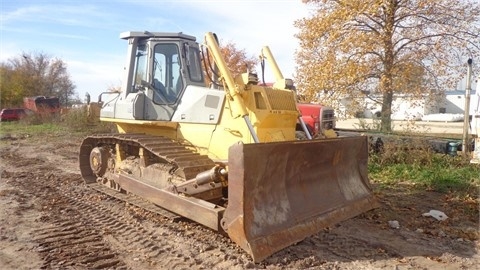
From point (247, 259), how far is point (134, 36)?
4485mm

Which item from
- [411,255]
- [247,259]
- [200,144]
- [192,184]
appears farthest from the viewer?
[200,144]

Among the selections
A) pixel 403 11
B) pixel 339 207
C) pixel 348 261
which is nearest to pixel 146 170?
pixel 339 207

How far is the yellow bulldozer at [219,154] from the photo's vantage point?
14.2ft

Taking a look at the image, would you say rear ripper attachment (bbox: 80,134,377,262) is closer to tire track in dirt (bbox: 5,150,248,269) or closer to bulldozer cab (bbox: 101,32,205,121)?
tire track in dirt (bbox: 5,150,248,269)

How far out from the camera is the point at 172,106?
6551 millimetres

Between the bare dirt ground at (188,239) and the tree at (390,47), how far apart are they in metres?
7.59

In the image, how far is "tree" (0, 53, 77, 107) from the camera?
43500 mm

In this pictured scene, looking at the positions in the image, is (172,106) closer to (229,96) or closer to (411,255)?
A: (229,96)

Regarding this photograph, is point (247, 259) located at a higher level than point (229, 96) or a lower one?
lower

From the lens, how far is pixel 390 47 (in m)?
14.3

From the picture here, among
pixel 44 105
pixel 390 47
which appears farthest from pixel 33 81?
pixel 390 47

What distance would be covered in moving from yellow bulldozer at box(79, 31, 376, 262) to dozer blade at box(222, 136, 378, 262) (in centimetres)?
1

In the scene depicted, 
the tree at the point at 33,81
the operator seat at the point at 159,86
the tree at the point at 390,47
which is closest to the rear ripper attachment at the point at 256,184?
the operator seat at the point at 159,86

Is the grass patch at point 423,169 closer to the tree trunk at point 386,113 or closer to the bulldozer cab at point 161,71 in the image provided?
the tree trunk at point 386,113
